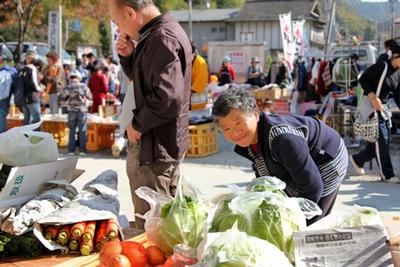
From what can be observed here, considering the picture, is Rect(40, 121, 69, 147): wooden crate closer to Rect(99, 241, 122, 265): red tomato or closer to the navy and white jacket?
the navy and white jacket

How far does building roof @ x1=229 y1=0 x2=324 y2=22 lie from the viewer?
184 ft

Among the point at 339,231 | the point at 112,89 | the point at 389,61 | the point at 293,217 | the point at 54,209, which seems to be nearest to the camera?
the point at 339,231

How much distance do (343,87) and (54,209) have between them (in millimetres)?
11217

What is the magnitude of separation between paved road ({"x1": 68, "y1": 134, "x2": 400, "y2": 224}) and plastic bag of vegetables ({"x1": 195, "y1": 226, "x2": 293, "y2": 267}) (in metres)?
3.71

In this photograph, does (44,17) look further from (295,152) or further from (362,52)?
(295,152)

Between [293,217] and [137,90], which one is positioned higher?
[137,90]

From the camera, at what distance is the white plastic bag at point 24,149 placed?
2605 millimetres

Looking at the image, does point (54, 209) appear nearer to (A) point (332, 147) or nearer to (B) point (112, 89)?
(A) point (332, 147)

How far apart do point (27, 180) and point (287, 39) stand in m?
13.8

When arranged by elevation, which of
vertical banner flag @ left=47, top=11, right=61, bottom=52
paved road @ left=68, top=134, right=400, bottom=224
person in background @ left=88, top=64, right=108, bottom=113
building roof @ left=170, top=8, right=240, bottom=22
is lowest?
paved road @ left=68, top=134, right=400, bottom=224

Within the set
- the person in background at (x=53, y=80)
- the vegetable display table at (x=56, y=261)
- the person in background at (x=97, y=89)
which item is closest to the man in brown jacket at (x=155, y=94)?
the vegetable display table at (x=56, y=261)

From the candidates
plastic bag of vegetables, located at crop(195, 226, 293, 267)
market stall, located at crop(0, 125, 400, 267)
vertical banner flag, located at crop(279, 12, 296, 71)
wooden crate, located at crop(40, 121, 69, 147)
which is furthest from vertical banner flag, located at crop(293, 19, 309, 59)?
plastic bag of vegetables, located at crop(195, 226, 293, 267)

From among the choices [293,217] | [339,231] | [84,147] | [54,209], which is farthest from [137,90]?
[84,147]

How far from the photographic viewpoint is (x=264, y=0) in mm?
60562
